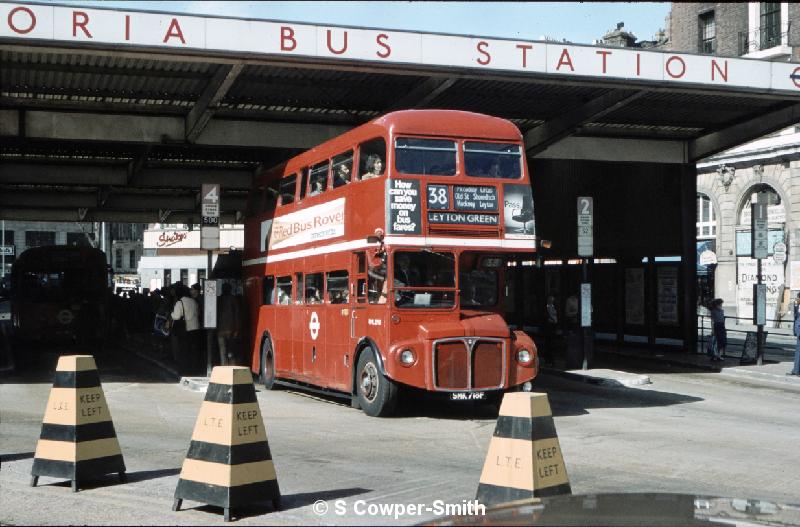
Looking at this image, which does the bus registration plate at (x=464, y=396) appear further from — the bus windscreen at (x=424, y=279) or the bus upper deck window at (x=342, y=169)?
the bus upper deck window at (x=342, y=169)

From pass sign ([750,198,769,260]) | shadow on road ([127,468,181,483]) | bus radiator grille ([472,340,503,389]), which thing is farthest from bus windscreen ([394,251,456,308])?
pass sign ([750,198,769,260])

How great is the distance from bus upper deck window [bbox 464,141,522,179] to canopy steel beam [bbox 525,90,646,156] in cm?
718

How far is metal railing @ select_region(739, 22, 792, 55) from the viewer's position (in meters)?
44.3

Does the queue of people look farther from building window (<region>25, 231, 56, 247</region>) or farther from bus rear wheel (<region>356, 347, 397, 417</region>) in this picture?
building window (<region>25, 231, 56, 247</region>)

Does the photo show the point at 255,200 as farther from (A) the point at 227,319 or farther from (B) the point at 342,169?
(B) the point at 342,169

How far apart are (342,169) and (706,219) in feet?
118

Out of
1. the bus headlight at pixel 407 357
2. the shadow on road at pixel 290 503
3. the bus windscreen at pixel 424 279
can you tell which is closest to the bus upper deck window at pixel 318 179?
the bus windscreen at pixel 424 279

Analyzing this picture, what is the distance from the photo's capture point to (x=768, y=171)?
43.2 m

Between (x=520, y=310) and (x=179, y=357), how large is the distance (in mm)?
16401

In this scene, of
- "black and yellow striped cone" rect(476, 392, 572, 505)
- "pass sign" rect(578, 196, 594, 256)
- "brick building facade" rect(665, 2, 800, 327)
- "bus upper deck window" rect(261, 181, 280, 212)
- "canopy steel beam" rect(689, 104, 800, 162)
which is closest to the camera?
"black and yellow striped cone" rect(476, 392, 572, 505)

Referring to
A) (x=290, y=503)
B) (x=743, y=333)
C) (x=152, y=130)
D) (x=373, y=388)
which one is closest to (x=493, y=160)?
(x=373, y=388)

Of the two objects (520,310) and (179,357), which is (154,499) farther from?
(520,310)

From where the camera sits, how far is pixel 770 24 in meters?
45.4

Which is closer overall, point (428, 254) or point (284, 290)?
point (428, 254)
